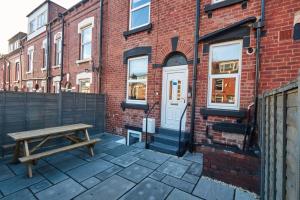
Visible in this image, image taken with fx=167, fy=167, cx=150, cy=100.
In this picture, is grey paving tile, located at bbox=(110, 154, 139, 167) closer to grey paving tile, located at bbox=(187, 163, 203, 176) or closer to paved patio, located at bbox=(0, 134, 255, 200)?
paved patio, located at bbox=(0, 134, 255, 200)

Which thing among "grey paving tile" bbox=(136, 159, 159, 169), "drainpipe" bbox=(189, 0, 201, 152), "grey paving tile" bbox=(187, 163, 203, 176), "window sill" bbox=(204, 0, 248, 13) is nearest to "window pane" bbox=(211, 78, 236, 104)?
"drainpipe" bbox=(189, 0, 201, 152)

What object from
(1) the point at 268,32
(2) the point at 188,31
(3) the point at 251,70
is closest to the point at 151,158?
(3) the point at 251,70

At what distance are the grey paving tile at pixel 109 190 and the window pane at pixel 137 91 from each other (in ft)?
10.9

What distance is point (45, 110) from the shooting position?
507cm

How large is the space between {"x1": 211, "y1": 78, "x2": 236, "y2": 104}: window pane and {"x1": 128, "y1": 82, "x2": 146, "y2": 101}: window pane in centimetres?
249

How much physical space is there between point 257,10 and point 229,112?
8.20 ft

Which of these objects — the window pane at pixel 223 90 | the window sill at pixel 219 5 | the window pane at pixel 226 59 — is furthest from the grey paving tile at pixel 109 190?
the window sill at pixel 219 5

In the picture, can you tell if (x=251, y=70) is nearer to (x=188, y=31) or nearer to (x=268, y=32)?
(x=268, y=32)

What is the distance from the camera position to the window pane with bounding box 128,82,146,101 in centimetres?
615

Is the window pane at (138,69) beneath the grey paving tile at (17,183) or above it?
above

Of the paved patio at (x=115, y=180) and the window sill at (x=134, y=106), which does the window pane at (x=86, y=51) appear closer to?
the window sill at (x=134, y=106)

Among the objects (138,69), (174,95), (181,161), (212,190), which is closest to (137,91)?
(138,69)

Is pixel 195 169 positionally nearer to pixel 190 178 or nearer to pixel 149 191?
pixel 190 178

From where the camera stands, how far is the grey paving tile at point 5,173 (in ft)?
11.0
